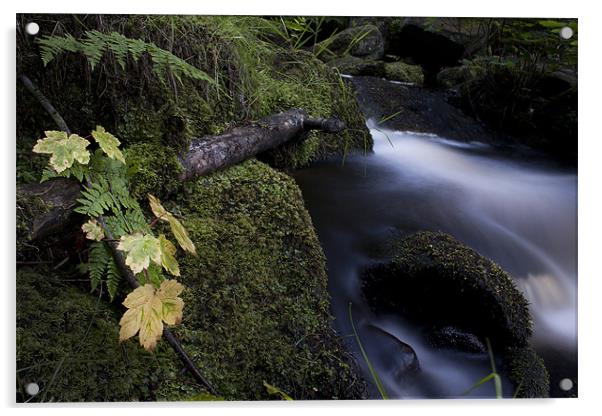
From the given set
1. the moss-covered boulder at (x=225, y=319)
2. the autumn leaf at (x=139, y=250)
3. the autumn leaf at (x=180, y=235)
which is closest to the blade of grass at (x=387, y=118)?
the moss-covered boulder at (x=225, y=319)

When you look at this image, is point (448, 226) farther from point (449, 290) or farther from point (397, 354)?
point (397, 354)

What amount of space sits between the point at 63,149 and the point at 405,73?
1.51 m

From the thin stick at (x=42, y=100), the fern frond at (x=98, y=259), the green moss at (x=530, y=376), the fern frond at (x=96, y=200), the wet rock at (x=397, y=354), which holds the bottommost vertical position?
the green moss at (x=530, y=376)

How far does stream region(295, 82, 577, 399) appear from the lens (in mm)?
1682

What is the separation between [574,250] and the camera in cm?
178

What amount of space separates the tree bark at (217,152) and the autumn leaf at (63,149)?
6cm

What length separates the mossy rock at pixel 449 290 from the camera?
175cm

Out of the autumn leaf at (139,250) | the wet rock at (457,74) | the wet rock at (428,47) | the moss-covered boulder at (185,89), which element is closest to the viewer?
the autumn leaf at (139,250)

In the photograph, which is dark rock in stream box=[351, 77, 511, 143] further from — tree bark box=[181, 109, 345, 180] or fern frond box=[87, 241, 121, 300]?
fern frond box=[87, 241, 121, 300]

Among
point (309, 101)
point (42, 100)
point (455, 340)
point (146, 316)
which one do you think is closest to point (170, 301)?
point (146, 316)

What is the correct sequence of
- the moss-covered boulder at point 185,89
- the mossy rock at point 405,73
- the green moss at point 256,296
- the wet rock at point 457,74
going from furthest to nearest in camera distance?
the mossy rock at point 405,73 < the wet rock at point 457,74 < the moss-covered boulder at point 185,89 < the green moss at point 256,296

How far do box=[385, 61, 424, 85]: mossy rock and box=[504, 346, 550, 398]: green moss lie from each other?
4.08 feet

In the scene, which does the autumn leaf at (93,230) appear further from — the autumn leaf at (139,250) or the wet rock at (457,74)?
the wet rock at (457,74)

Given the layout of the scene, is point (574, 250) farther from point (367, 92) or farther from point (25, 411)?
point (25, 411)
